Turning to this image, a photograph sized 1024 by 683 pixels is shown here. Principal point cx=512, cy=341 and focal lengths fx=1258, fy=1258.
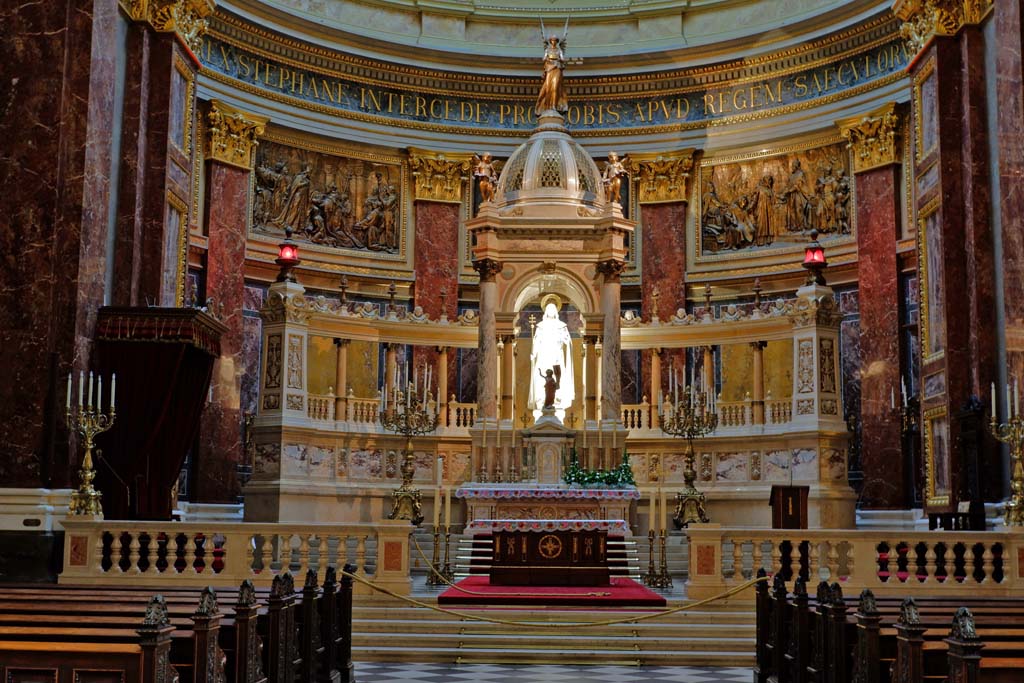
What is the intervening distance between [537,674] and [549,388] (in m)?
8.80

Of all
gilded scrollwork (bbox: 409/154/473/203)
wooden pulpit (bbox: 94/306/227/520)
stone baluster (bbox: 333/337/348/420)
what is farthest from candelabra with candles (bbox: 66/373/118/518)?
gilded scrollwork (bbox: 409/154/473/203)

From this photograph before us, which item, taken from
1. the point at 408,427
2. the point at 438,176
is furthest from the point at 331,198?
the point at 408,427

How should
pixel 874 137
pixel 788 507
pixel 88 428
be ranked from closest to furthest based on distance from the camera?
pixel 88 428 → pixel 788 507 → pixel 874 137

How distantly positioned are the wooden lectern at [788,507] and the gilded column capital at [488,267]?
263 inches

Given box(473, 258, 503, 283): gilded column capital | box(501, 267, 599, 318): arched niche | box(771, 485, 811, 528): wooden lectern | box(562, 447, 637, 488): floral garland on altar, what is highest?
box(473, 258, 503, 283): gilded column capital

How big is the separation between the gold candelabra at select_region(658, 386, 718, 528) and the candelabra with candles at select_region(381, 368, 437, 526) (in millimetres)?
3671

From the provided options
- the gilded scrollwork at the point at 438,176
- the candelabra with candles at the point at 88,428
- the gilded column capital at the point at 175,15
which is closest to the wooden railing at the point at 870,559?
the candelabra with candles at the point at 88,428

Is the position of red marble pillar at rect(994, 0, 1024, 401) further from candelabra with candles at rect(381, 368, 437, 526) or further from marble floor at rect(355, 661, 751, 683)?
candelabra with candles at rect(381, 368, 437, 526)

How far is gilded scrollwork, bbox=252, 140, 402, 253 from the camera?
24203mm

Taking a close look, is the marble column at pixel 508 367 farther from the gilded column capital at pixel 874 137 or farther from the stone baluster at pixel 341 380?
the gilded column capital at pixel 874 137

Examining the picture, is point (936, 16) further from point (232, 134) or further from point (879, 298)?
point (232, 134)

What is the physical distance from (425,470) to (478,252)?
3706mm

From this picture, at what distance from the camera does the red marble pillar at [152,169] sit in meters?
16.0

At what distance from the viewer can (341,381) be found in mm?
20281
